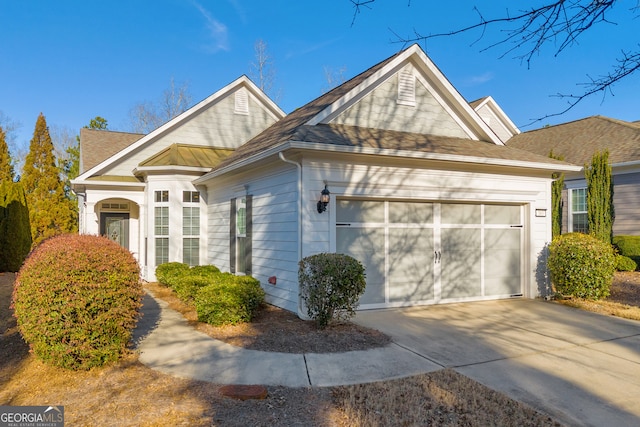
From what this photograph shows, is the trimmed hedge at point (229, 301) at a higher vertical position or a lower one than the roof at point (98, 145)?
lower

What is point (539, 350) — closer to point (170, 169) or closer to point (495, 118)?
point (170, 169)

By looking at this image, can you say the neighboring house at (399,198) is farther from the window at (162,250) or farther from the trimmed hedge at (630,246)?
the trimmed hedge at (630,246)

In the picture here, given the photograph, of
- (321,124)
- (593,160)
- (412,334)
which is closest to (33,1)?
(321,124)

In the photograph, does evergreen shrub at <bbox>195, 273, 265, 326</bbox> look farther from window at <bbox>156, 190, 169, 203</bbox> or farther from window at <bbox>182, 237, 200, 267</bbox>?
window at <bbox>156, 190, 169, 203</bbox>

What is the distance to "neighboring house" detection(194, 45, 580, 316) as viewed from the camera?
7520 mm

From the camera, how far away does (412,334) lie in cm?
630

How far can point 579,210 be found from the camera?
1525 cm

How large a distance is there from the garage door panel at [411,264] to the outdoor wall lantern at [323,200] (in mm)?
1618

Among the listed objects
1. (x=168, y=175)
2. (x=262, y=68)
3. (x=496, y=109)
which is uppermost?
(x=262, y=68)

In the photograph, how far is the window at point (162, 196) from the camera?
12.0 metres

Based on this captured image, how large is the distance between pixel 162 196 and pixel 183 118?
3.29 m

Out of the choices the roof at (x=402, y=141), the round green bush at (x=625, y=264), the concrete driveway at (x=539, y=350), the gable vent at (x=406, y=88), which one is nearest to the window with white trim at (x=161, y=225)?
the roof at (x=402, y=141)

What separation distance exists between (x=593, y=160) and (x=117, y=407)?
1534 centimetres

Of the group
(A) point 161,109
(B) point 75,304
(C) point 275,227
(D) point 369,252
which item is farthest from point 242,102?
(A) point 161,109
